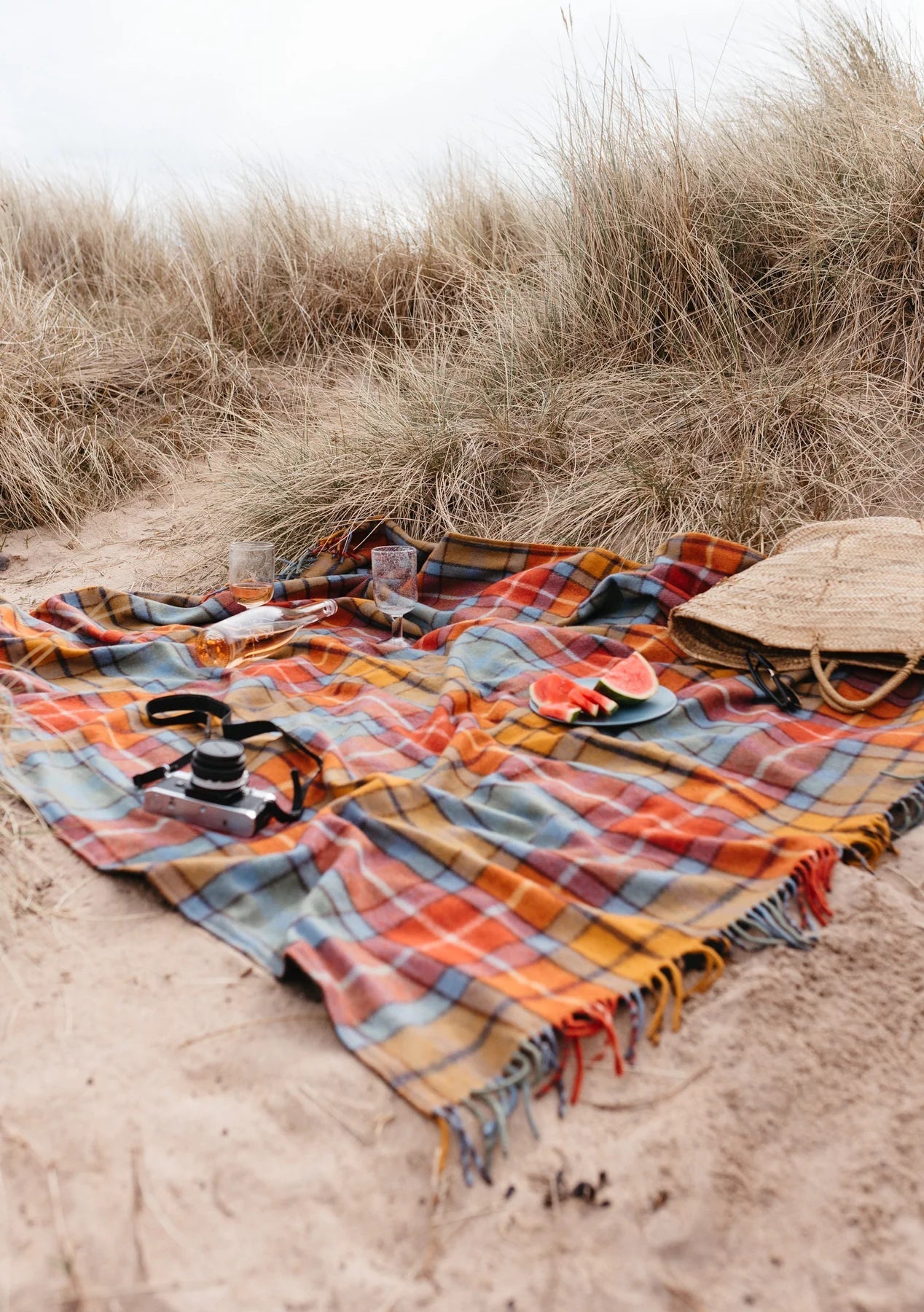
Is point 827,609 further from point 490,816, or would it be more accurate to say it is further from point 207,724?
point 207,724

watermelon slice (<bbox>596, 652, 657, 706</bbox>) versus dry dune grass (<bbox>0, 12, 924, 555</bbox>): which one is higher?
dry dune grass (<bbox>0, 12, 924, 555</bbox>)

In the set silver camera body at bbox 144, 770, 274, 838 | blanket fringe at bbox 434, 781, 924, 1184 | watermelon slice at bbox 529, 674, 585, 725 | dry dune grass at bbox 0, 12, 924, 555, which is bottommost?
blanket fringe at bbox 434, 781, 924, 1184

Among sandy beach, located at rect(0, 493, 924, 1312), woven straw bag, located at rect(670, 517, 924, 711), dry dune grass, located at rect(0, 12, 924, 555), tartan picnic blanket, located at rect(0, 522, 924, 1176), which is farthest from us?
dry dune grass, located at rect(0, 12, 924, 555)

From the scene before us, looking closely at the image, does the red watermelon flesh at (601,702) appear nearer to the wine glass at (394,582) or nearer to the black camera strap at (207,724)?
the black camera strap at (207,724)

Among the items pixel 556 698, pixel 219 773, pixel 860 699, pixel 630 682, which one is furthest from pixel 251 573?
pixel 860 699

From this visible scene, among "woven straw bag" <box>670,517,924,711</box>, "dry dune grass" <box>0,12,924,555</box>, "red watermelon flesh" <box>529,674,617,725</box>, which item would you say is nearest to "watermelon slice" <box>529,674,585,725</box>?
"red watermelon flesh" <box>529,674,617,725</box>

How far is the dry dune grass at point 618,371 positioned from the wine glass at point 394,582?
816 millimetres

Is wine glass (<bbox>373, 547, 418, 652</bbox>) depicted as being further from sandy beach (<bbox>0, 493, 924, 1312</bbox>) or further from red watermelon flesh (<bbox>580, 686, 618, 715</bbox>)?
sandy beach (<bbox>0, 493, 924, 1312</bbox>)

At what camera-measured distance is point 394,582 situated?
3.41 meters

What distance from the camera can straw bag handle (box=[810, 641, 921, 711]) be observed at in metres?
2.68

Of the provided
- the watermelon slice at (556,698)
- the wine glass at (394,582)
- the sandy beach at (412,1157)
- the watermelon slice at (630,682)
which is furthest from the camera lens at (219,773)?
the wine glass at (394,582)

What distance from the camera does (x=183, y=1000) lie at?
1.67 meters

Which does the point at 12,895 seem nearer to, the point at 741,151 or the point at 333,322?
the point at 741,151

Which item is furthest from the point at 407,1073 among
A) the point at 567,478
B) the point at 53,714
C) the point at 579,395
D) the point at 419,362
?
the point at 419,362
